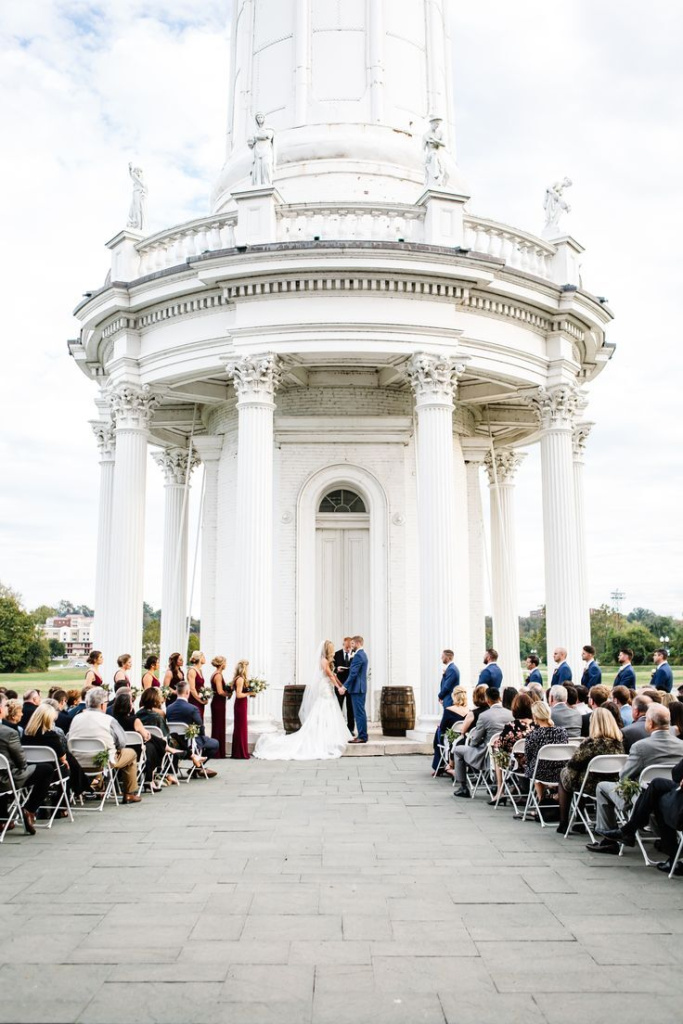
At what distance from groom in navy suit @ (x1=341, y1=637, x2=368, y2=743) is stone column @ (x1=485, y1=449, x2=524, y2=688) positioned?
25.8 ft

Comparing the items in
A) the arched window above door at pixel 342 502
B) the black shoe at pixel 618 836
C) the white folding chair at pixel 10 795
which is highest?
the arched window above door at pixel 342 502

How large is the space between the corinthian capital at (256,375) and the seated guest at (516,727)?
8.31 m

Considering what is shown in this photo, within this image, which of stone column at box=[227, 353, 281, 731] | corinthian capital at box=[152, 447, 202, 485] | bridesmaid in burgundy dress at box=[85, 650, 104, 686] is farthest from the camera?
corinthian capital at box=[152, 447, 202, 485]

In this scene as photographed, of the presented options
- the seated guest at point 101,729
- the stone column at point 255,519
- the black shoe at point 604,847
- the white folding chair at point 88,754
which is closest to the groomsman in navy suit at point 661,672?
the black shoe at point 604,847

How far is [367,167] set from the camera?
20.6 m

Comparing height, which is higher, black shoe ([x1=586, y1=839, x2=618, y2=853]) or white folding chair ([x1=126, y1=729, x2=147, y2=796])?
white folding chair ([x1=126, y1=729, x2=147, y2=796])

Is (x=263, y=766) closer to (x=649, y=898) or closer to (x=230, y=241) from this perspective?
(x=649, y=898)

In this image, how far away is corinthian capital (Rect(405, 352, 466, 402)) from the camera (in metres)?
16.9

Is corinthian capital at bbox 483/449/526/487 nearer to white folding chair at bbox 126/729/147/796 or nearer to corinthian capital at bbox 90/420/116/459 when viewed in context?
corinthian capital at bbox 90/420/116/459

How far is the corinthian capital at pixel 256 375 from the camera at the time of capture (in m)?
16.8

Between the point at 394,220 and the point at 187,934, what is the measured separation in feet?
47.9

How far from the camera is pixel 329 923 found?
241 inches

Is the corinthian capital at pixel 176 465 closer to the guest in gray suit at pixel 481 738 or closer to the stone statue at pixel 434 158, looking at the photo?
the stone statue at pixel 434 158

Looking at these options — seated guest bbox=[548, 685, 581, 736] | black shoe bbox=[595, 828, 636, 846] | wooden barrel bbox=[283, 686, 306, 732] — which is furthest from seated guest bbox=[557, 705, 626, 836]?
wooden barrel bbox=[283, 686, 306, 732]
